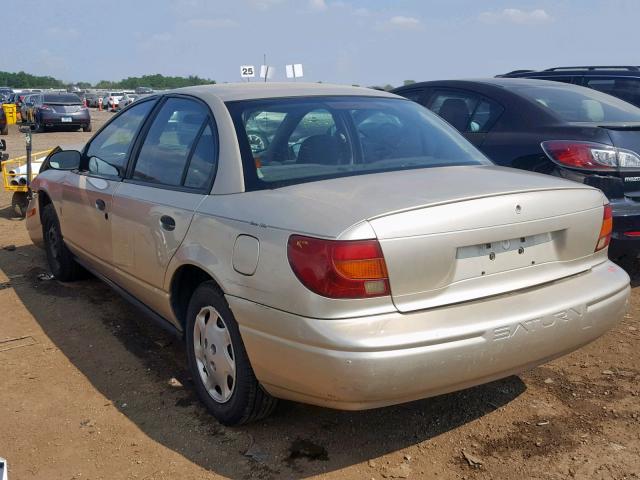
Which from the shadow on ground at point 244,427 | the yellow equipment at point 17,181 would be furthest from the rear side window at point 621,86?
the yellow equipment at point 17,181

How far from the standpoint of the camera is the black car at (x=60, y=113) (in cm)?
2725

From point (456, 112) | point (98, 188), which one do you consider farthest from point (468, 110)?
point (98, 188)

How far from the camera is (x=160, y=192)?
146 inches

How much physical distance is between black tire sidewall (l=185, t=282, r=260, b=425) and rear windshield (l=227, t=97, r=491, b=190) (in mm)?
558

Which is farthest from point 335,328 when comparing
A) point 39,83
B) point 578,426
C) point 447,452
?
point 39,83

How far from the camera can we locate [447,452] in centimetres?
307

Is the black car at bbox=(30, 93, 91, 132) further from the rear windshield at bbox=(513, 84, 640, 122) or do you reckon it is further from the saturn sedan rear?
the saturn sedan rear

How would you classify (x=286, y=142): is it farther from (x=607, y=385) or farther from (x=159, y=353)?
(x=607, y=385)

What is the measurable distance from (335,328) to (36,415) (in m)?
1.85

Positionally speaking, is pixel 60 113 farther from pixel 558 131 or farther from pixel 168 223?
pixel 168 223

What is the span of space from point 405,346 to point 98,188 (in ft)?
8.77

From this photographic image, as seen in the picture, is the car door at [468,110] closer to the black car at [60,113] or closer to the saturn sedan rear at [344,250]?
the saturn sedan rear at [344,250]

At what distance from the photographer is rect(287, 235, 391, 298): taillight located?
2578mm

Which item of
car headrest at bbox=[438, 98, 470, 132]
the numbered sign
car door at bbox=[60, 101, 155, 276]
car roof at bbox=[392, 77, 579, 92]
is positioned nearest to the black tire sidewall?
car door at bbox=[60, 101, 155, 276]
